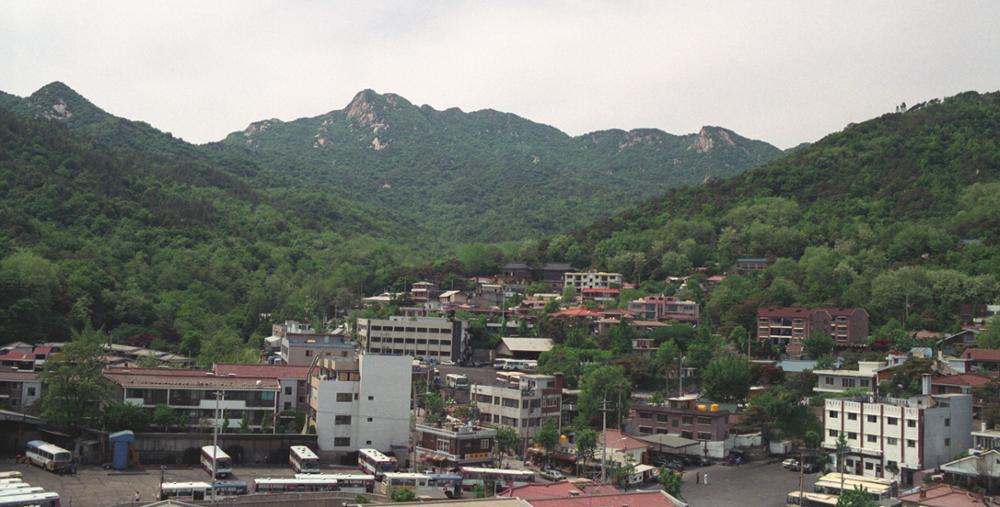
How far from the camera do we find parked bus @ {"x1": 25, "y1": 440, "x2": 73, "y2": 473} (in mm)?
36000

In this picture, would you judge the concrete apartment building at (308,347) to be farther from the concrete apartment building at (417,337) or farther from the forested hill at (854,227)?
the forested hill at (854,227)

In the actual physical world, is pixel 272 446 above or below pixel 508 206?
below

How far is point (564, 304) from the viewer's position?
78.7 m

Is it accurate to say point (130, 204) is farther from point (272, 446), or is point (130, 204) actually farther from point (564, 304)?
point (272, 446)

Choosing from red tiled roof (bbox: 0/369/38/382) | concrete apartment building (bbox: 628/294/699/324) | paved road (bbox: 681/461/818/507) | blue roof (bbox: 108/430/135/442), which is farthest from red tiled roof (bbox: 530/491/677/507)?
concrete apartment building (bbox: 628/294/699/324)

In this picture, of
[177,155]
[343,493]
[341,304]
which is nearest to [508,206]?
[177,155]

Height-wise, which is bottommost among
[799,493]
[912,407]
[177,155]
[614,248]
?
[799,493]

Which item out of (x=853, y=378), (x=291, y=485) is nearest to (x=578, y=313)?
(x=853, y=378)

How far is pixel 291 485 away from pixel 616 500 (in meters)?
11.2

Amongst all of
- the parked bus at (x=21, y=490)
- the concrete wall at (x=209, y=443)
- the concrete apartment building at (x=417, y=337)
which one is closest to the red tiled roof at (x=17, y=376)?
the concrete wall at (x=209, y=443)

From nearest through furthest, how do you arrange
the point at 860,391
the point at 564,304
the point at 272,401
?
the point at 272,401
the point at 860,391
the point at 564,304

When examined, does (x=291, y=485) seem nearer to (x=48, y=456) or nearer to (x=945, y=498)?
(x=48, y=456)

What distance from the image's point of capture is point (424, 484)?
117 feet

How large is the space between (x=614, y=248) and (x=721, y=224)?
11215 millimetres
